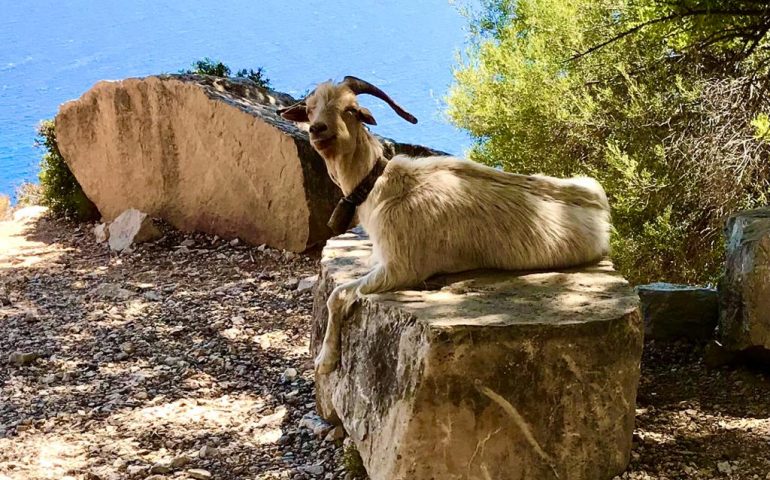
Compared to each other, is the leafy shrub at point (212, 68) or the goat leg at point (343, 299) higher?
the leafy shrub at point (212, 68)

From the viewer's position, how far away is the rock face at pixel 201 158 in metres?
7.41

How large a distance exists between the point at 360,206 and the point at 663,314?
2.05 meters

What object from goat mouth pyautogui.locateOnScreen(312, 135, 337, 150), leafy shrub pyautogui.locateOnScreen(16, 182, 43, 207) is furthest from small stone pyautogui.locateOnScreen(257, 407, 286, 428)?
leafy shrub pyautogui.locateOnScreen(16, 182, 43, 207)

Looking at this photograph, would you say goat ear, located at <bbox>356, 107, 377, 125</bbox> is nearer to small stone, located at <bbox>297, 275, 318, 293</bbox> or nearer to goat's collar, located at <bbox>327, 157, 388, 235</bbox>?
goat's collar, located at <bbox>327, 157, 388, 235</bbox>

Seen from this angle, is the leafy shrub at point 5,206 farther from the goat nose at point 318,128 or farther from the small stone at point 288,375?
the goat nose at point 318,128

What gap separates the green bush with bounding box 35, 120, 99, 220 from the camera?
9336 millimetres

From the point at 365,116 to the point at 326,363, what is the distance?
118cm

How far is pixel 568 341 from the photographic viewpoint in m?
3.13

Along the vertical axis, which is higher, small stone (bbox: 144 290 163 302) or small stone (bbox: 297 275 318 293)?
small stone (bbox: 297 275 318 293)

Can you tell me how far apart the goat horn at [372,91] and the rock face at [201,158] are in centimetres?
340

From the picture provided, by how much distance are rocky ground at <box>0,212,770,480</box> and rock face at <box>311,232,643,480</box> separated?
0.39m

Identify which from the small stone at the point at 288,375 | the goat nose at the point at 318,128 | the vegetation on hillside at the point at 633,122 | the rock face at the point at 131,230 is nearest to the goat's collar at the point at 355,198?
the goat nose at the point at 318,128

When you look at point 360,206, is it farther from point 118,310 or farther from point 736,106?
point 736,106

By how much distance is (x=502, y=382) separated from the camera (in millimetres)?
3135
